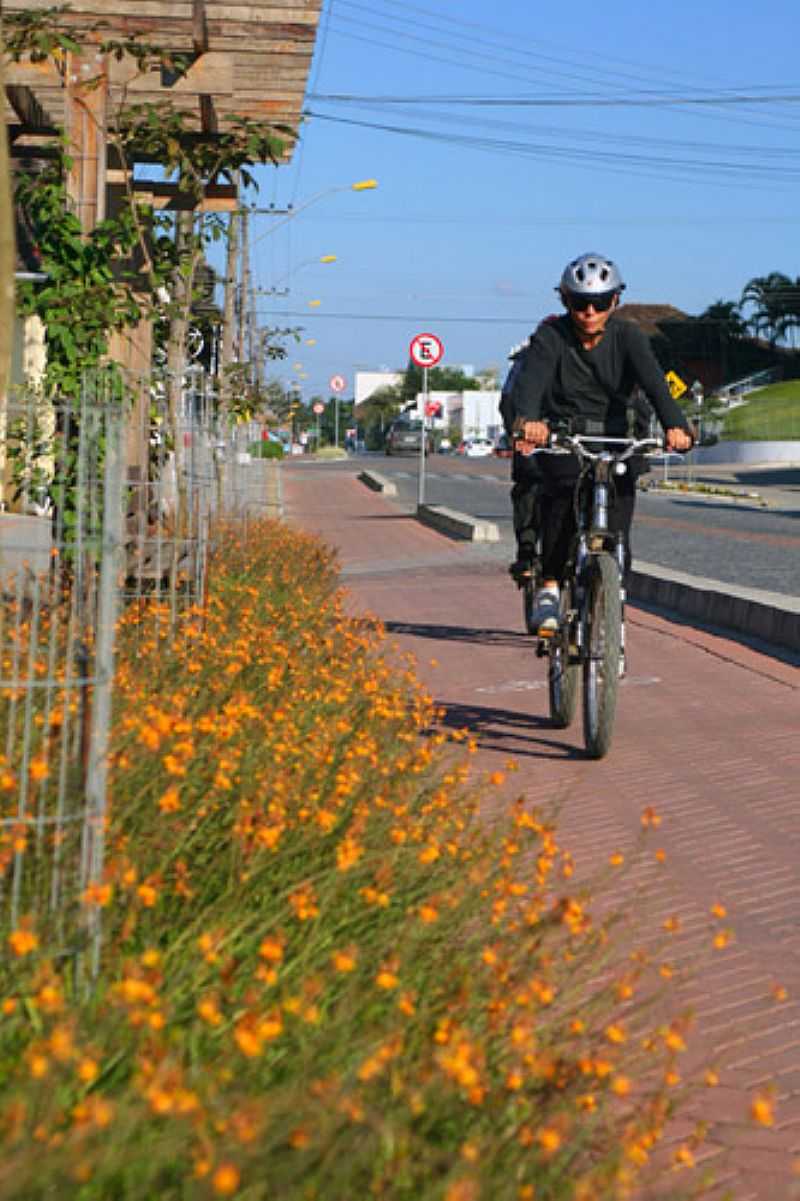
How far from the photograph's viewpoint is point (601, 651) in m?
7.82

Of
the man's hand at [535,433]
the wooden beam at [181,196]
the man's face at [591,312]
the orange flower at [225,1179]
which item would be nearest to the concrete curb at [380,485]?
the wooden beam at [181,196]

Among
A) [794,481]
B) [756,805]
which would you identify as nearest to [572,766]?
[756,805]

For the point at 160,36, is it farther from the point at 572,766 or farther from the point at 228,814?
the point at 228,814

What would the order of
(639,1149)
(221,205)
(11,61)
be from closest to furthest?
(639,1149)
(11,61)
(221,205)

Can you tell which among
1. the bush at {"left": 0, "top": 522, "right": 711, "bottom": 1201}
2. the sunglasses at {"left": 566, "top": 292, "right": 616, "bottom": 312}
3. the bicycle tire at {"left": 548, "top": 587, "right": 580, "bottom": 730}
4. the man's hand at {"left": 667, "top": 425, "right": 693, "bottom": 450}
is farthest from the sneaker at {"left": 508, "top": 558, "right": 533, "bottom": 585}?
the bush at {"left": 0, "top": 522, "right": 711, "bottom": 1201}

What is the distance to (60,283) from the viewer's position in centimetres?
1170

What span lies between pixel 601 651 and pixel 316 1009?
464cm

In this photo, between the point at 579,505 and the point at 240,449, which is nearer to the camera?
the point at 579,505

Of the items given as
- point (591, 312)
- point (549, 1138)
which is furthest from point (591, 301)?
point (549, 1138)

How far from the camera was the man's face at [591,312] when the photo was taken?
27.0 feet

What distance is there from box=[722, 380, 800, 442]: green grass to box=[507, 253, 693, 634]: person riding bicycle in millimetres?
77416

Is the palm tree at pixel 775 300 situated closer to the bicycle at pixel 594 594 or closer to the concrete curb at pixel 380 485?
the concrete curb at pixel 380 485

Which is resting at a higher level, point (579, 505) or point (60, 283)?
point (60, 283)

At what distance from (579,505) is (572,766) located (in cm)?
116
